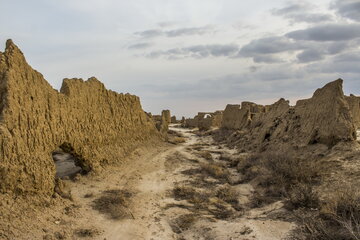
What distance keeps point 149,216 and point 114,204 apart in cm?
109

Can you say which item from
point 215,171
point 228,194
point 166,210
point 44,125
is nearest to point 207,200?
point 228,194

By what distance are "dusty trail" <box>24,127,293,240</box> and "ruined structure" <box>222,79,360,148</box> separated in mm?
3850

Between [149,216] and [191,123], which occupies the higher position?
[191,123]

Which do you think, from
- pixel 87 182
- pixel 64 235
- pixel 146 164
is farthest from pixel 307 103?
pixel 64 235

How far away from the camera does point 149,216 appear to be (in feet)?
31.5

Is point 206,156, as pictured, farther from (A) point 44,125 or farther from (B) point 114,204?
(A) point 44,125

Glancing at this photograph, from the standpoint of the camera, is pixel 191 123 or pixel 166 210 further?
pixel 191 123

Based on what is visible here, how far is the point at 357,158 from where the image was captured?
1174 cm

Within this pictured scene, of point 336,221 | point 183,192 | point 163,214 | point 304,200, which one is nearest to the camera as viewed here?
point 336,221

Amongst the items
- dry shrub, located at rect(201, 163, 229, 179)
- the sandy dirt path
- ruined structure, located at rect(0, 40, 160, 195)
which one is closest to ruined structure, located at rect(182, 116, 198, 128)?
dry shrub, located at rect(201, 163, 229, 179)

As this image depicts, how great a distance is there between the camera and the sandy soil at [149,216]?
8.11m

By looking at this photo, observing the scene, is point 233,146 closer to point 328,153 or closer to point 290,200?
point 328,153

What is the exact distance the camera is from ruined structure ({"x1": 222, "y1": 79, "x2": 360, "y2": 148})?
13641 millimetres

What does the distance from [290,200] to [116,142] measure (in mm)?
8092
